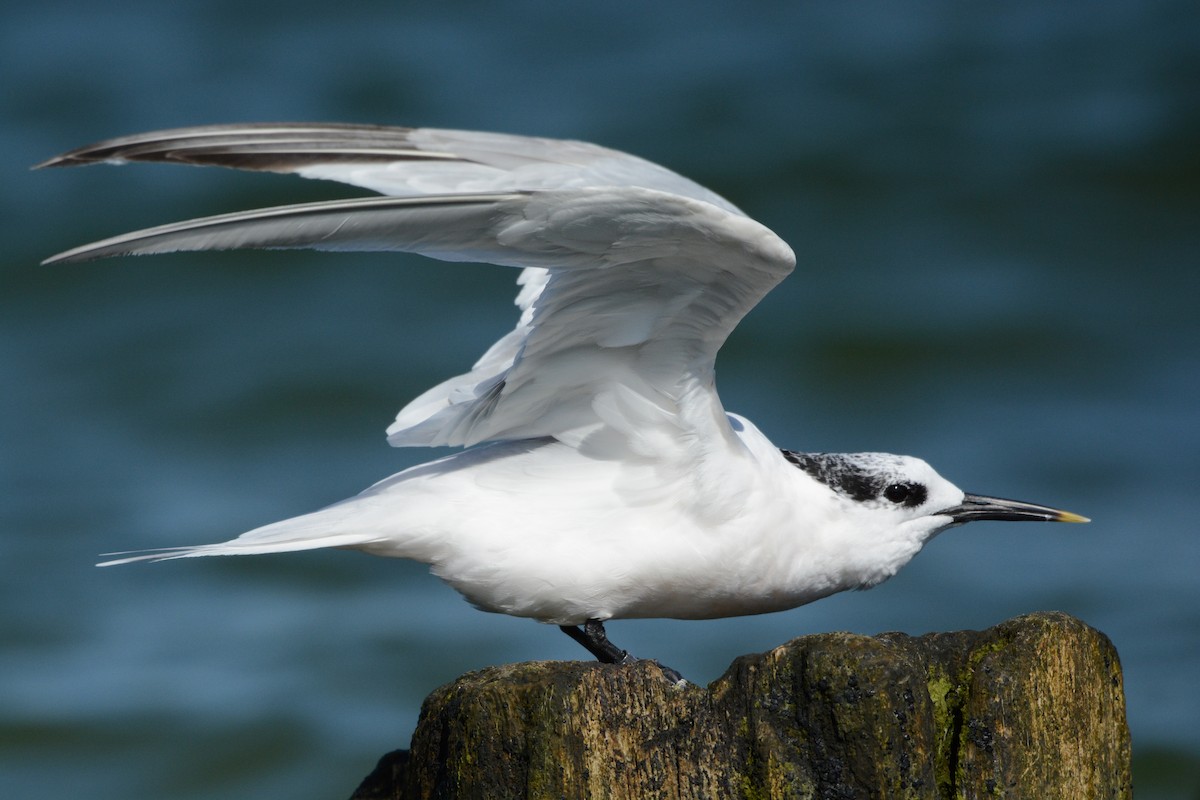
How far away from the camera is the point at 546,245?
3.74 meters

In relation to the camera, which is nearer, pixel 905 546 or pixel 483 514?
pixel 483 514

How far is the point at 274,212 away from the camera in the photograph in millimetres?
3109

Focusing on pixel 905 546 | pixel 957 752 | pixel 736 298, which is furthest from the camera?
pixel 905 546

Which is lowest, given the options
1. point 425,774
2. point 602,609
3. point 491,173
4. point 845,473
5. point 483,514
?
point 425,774

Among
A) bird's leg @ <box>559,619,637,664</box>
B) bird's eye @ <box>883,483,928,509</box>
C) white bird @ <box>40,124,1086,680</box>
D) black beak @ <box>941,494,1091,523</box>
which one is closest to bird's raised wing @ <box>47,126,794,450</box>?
white bird @ <box>40,124,1086,680</box>

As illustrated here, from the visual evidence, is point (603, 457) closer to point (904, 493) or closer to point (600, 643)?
point (600, 643)

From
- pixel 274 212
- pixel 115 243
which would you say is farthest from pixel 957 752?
pixel 115 243

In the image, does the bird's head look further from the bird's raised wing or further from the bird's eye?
the bird's raised wing

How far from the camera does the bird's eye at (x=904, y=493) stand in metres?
4.89

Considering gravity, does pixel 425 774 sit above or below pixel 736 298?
below

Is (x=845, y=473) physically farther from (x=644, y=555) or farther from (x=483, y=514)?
(x=483, y=514)

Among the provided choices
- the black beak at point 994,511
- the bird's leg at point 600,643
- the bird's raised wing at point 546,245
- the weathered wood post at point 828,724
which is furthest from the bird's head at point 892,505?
the weathered wood post at point 828,724

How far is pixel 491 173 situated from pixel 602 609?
56.3 inches

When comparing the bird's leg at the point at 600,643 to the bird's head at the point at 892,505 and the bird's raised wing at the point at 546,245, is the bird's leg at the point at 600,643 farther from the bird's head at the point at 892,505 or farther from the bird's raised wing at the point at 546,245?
the bird's head at the point at 892,505
